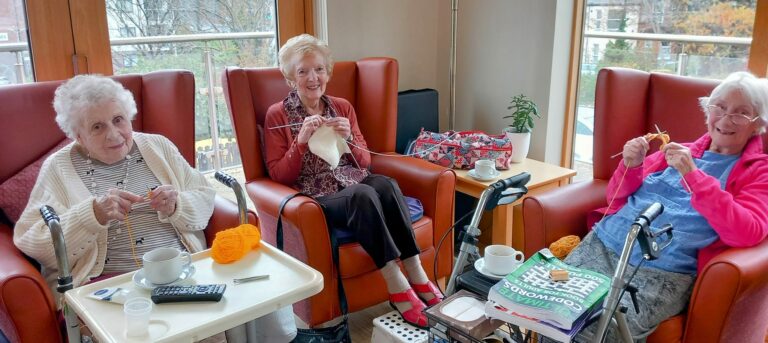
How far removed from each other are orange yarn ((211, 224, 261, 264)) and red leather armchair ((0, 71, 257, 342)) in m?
0.24

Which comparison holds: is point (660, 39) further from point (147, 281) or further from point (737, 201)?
point (147, 281)

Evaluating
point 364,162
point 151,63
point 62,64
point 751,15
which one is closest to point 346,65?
point 364,162

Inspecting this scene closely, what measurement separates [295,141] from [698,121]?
1.46m

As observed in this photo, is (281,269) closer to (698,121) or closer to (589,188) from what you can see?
(589,188)

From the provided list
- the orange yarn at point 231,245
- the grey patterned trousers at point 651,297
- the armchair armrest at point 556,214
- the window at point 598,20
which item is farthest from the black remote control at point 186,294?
the window at point 598,20

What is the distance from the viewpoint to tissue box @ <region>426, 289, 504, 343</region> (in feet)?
4.97

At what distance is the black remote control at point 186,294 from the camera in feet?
4.58

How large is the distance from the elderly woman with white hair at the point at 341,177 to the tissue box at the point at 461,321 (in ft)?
1.74

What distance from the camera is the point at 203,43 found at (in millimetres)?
2834

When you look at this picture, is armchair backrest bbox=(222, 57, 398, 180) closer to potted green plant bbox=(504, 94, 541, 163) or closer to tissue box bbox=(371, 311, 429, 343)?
potted green plant bbox=(504, 94, 541, 163)

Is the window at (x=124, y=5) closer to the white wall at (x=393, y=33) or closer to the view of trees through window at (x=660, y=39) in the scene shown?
the white wall at (x=393, y=33)

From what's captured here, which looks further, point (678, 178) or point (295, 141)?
point (295, 141)

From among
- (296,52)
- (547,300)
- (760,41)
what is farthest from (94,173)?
(760,41)

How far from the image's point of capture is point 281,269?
61.9 inches
